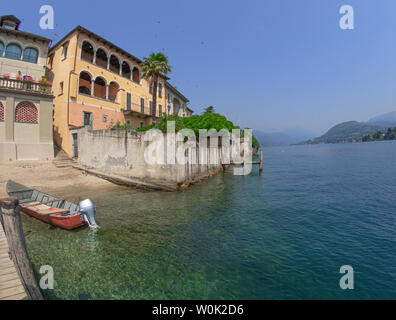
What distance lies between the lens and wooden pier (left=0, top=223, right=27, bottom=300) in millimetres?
3904

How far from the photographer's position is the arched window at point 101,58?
2521 centimetres

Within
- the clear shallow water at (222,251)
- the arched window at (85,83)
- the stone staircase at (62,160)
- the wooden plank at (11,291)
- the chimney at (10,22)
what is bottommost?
the clear shallow water at (222,251)

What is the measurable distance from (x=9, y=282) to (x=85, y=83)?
83.5 feet

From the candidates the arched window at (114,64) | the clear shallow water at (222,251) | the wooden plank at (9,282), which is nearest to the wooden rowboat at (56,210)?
the clear shallow water at (222,251)

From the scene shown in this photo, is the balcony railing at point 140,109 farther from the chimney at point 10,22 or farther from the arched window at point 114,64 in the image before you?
the chimney at point 10,22

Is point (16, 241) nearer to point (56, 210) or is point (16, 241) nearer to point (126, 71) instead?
point (56, 210)

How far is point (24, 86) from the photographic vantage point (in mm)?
18391

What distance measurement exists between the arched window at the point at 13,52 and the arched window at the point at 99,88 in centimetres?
790

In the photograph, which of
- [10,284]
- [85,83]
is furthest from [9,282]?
[85,83]

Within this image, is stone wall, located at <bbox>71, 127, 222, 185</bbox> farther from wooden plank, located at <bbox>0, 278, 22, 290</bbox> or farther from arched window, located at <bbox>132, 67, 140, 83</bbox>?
arched window, located at <bbox>132, 67, 140, 83</bbox>

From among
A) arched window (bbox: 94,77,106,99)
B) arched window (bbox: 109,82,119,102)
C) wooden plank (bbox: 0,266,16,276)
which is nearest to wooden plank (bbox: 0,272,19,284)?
wooden plank (bbox: 0,266,16,276)
